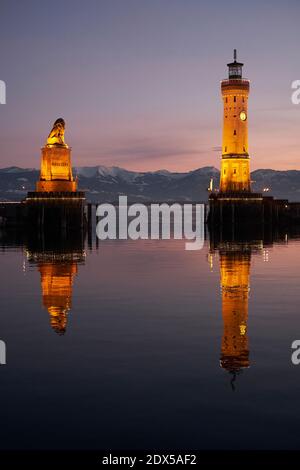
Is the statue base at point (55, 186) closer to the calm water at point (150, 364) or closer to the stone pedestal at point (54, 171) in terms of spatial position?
the stone pedestal at point (54, 171)

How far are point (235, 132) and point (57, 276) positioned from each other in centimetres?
7417

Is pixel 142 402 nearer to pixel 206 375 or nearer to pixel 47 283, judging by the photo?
pixel 206 375

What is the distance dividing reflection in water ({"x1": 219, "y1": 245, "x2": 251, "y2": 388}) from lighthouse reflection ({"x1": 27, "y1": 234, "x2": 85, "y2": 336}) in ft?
18.5

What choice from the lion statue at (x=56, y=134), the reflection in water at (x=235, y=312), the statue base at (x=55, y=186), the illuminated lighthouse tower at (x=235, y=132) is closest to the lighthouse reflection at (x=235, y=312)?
the reflection in water at (x=235, y=312)

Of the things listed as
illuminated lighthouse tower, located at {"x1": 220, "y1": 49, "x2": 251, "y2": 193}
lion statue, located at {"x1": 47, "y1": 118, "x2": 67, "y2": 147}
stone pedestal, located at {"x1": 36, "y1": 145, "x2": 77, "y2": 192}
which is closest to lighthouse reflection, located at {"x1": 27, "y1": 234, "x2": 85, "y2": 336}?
stone pedestal, located at {"x1": 36, "y1": 145, "x2": 77, "y2": 192}

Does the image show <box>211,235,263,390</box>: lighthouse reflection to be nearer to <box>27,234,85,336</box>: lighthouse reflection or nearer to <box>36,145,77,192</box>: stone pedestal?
<box>27,234,85,336</box>: lighthouse reflection

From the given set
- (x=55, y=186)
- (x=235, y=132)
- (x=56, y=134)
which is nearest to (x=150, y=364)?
(x=55, y=186)

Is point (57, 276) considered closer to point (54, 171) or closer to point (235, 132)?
point (54, 171)

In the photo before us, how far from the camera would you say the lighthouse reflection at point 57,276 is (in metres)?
25.2

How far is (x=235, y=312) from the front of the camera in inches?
990

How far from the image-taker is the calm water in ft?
40.8

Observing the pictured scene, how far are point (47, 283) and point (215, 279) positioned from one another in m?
9.36

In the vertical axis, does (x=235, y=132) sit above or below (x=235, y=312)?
above

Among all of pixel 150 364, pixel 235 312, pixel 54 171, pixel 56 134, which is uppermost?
pixel 56 134
